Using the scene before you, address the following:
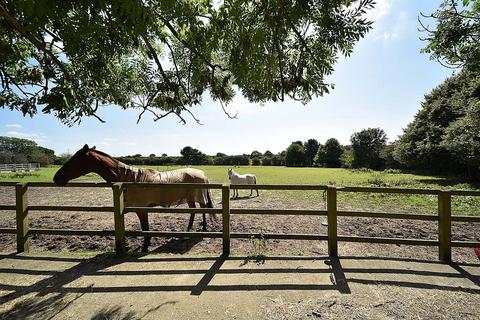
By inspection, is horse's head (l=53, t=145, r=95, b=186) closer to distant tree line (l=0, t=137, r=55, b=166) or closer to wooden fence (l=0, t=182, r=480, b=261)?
wooden fence (l=0, t=182, r=480, b=261)

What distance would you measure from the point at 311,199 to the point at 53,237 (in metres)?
10.3

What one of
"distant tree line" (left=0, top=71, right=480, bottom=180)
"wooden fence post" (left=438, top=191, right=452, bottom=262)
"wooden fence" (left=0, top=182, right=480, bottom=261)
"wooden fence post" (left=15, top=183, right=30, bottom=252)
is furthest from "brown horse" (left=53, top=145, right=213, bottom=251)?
"distant tree line" (left=0, top=71, right=480, bottom=180)

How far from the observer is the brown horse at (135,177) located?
5418 millimetres

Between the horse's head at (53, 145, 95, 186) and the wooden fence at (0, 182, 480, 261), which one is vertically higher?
the horse's head at (53, 145, 95, 186)

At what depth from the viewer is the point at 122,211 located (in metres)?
4.99

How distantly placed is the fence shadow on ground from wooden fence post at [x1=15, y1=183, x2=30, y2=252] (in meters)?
0.30

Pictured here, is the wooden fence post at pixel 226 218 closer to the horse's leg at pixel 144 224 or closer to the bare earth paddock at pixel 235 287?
the bare earth paddock at pixel 235 287

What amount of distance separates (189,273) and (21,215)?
3.41 m

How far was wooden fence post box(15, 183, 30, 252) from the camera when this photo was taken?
512cm

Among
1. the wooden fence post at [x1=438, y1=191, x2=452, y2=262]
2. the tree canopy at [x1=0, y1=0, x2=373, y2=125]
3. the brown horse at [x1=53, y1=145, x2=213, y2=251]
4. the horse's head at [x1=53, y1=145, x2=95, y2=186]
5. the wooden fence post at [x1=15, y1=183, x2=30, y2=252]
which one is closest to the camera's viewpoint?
the tree canopy at [x1=0, y1=0, x2=373, y2=125]

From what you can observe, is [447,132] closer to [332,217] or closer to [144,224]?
[332,217]

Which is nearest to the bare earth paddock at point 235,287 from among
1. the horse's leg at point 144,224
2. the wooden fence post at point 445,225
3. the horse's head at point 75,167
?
the wooden fence post at point 445,225

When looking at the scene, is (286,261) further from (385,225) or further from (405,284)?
(385,225)

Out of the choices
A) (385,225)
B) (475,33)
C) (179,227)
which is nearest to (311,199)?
(385,225)
